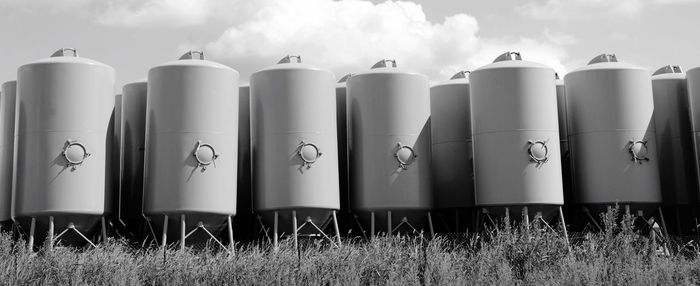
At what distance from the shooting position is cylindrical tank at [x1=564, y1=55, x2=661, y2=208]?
1992cm

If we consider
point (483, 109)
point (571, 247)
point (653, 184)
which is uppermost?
point (483, 109)

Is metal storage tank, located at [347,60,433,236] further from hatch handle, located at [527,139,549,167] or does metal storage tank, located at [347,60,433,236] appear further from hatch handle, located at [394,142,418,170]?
hatch handle, located at [527,139,549,167]

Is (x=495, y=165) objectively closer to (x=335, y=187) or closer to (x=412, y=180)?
(x=412, y=180)

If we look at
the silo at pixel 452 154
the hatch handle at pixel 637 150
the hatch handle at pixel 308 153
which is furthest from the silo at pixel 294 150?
the hatch handle at pixel 637 150

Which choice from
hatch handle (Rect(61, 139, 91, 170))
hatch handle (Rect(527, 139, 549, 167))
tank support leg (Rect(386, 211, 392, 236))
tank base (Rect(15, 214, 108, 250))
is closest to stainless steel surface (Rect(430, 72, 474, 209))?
tank support leg (Rect(386, 211, 392, 236))

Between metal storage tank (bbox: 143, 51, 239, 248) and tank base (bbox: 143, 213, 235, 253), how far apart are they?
0.07ft

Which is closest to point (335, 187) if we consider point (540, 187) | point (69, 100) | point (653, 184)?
point (540, 187)


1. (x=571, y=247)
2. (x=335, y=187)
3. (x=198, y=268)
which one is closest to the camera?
(x=198, y=268)

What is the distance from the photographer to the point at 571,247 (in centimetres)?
1702

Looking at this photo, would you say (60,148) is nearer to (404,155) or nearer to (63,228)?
(63,228)

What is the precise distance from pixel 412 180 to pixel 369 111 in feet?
6.78

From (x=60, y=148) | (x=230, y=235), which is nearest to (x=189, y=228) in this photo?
(x=230, y=235)

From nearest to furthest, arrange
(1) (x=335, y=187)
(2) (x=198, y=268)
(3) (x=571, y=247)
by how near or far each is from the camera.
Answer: (2) (x=198, y=268) < (3) (x=571, y=247) < (1) (x=335, y=187)

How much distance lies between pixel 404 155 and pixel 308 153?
103 inches
